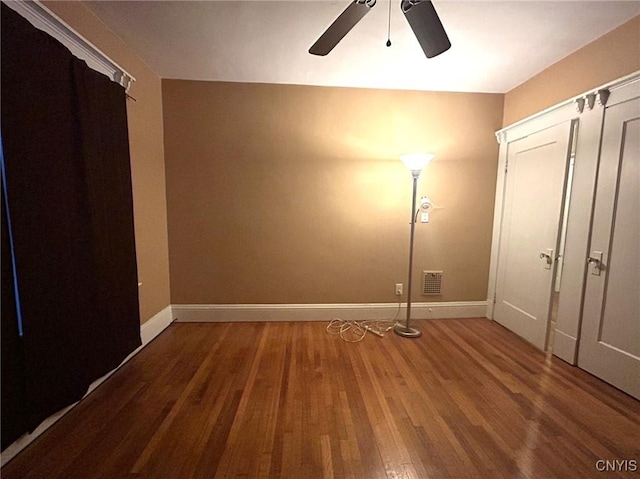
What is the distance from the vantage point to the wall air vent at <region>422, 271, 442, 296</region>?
319 centimetres

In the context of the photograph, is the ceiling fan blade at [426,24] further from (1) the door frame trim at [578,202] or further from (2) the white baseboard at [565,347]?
(2) the white baseboard at [565,347]

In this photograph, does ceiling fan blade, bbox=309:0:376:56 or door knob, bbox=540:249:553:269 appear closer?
ceiling fan blade, bbox=309:0:376:56

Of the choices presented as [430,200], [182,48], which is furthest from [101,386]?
[430,200]

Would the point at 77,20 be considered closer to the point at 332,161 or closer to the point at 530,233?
the point at 332,161

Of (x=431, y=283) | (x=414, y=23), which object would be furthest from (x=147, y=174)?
(x=431, y=283)

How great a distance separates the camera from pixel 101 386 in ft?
6.47

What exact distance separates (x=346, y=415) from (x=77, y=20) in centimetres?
308

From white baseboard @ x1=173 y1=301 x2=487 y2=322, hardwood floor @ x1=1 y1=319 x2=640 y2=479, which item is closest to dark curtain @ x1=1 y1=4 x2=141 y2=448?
hardwood floor @ x1=1 y1=319 x2=640 y2=479

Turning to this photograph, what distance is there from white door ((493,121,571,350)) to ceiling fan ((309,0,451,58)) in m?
1.64

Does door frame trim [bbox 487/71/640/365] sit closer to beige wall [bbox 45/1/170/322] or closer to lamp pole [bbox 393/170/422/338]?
lamp pole [bbox 393/170/422/338]

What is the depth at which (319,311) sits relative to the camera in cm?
315

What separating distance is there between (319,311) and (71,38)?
9.73 feet

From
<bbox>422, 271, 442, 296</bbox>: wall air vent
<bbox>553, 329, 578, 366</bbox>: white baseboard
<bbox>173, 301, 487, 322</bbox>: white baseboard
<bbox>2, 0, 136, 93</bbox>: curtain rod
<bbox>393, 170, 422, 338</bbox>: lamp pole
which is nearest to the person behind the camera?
<bbox>2, 0, 136, 93</bbox>: curtain rod

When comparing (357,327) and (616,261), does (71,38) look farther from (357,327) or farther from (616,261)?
(616,261)
